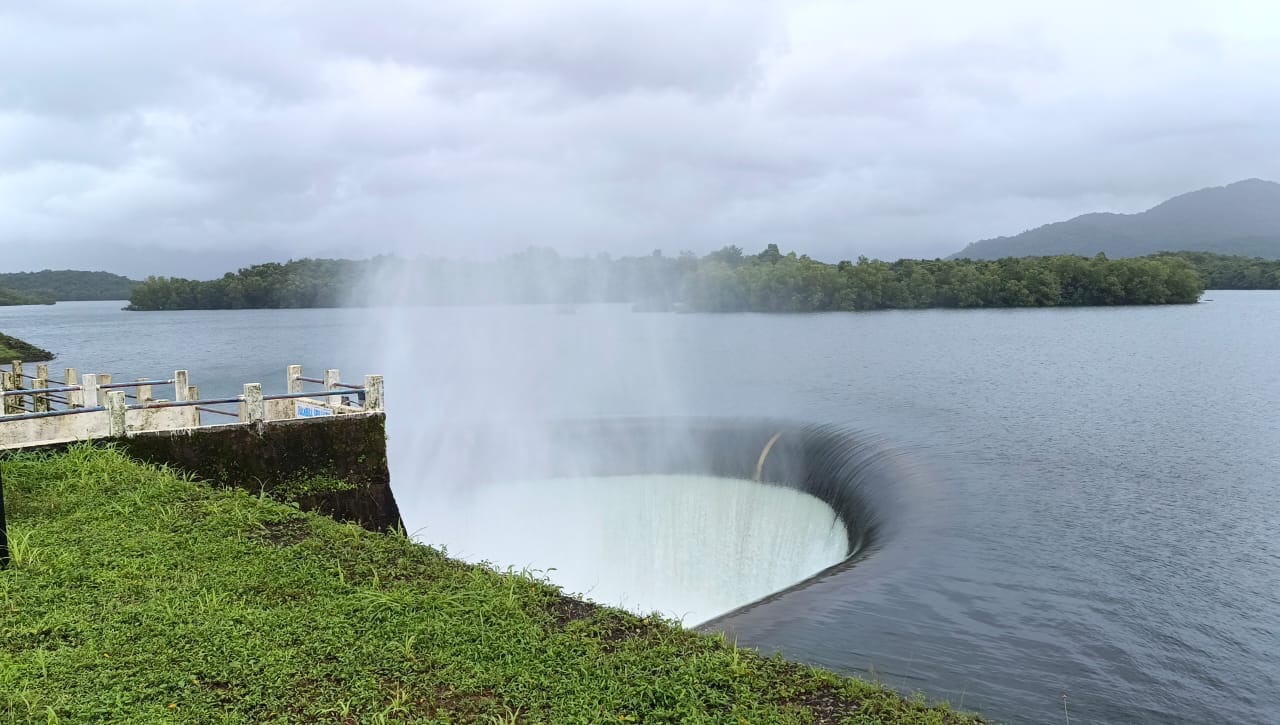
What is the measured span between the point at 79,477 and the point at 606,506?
12003mm

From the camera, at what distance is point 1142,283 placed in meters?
92.9

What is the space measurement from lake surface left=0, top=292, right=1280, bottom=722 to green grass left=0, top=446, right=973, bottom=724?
4.04 m

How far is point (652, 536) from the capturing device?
62.7ft

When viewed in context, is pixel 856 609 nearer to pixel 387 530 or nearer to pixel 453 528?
pixel 387 530

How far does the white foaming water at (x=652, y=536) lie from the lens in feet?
54.3

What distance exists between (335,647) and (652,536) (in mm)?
13043

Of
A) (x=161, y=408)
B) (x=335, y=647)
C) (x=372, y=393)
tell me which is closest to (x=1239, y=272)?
(x=372, y=393)

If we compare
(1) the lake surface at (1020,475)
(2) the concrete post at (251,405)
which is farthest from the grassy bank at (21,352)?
(2) the concrete post at (251,405)

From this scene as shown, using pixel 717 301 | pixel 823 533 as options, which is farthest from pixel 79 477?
pixel 717 301

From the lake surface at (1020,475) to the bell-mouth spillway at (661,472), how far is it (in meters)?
0.71

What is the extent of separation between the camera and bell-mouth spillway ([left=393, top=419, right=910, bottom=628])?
57.3 ft

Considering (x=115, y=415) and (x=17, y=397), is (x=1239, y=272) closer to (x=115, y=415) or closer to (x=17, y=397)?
(x=17, y=397)

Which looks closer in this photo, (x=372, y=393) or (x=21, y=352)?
(x=372, y=393)

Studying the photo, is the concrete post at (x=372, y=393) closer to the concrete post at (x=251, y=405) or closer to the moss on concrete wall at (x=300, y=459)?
the moss on concrete wall at (x=300, y=459)
